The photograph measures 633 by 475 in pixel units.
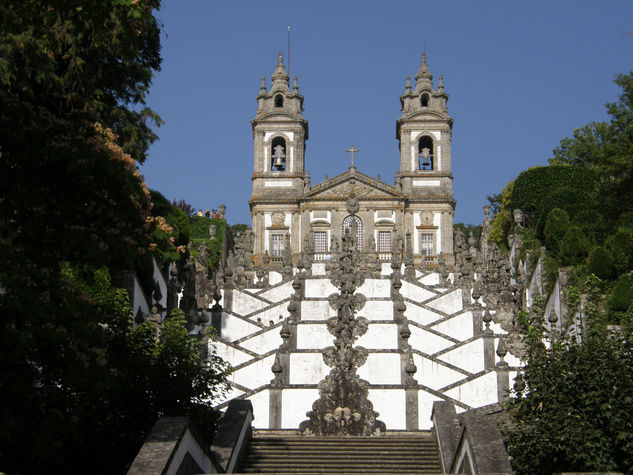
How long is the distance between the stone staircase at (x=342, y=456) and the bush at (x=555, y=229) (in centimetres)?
1818

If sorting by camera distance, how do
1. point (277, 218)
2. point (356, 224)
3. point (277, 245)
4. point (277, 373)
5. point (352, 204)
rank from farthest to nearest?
1. point (277, 218)
2. point (356, 224)
3. point (277, 245)
4. point (352, 204)
5. point (277, 373)

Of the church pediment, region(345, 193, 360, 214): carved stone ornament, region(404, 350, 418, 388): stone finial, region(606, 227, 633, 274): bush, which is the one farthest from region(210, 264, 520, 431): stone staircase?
the church pediment


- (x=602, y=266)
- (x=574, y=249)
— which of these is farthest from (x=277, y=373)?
(x=574, y=249)

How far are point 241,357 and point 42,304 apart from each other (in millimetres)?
17169

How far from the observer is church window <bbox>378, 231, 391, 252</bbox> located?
184 feet

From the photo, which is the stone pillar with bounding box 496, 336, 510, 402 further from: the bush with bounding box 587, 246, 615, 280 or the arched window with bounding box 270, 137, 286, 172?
the arched window with bounding box 270, 137, 286, 172

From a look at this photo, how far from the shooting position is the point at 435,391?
23672mm

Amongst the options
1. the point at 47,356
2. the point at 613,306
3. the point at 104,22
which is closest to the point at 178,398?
the point at 47,356

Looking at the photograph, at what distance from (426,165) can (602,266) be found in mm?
30411

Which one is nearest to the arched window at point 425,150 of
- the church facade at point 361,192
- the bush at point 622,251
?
the church facade at point 361,192

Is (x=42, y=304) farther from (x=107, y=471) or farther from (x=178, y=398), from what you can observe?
(x=178, y=398)

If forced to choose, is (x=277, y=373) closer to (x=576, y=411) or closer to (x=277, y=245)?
(x=576, y=411)

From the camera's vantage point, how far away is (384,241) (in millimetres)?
56500

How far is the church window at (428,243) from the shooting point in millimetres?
55906
